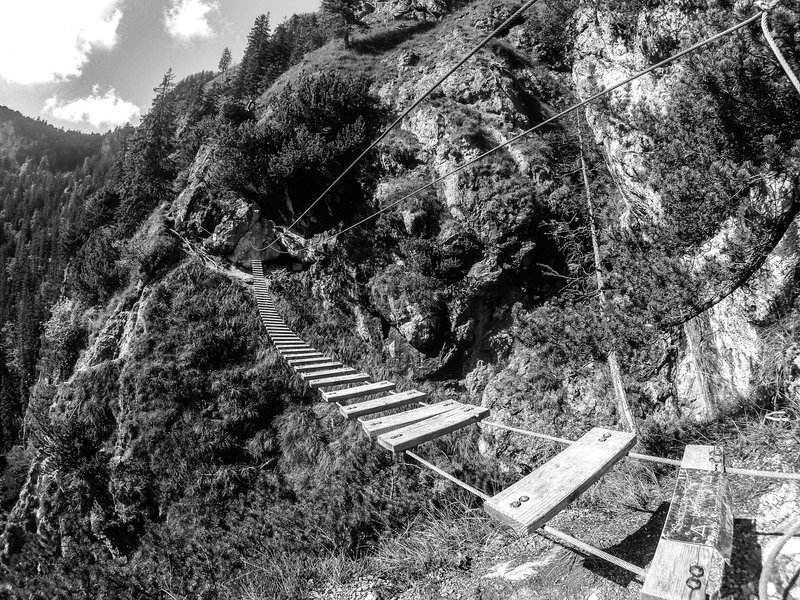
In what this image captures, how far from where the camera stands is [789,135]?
A: 4.66 m

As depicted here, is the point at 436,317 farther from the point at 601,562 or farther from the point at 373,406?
the point at 601,562

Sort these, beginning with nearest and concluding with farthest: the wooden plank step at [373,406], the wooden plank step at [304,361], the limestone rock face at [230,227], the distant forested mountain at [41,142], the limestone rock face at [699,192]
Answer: the wooden plank step at [373,406] → the limestone rock face at [699,192] → the wooden plank step at [304,361] → the limestone rock face at [230,227] → the distant forested mountain at [41,142]

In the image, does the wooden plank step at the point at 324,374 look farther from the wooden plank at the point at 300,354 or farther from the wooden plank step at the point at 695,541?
the wooden plank step at the point at 695,541

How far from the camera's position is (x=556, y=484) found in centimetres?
217

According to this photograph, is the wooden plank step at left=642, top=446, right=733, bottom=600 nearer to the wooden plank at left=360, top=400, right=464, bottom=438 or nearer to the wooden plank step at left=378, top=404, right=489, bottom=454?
the wooden plank step at left=378, top=404, right=489, bottom=454

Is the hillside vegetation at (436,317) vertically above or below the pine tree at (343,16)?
below

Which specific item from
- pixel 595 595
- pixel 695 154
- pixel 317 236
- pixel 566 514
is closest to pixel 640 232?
pixel 695 154

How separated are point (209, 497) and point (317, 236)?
9117 millimetres

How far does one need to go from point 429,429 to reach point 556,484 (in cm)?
139

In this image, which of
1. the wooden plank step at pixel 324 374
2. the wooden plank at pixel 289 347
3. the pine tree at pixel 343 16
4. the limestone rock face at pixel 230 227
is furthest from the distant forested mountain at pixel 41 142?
the wooden plank step at pixel 324 374

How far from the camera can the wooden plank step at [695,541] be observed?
140cm

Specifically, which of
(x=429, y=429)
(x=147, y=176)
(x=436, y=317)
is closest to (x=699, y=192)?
(x=429, y=429)

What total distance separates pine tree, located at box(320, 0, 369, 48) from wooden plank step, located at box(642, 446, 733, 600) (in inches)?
1040

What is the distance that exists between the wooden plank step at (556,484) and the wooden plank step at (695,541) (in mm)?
404
